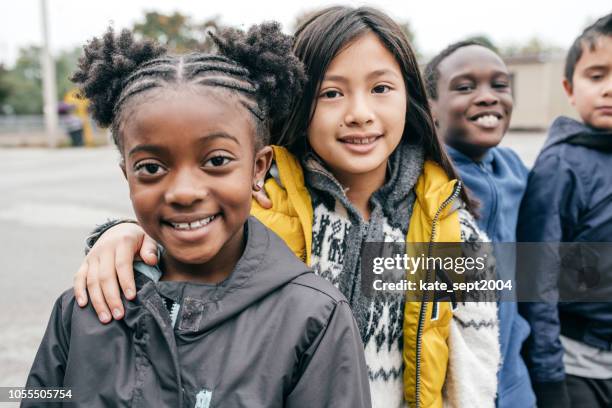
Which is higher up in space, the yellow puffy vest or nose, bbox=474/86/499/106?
nose, bbox=474/86/499/106

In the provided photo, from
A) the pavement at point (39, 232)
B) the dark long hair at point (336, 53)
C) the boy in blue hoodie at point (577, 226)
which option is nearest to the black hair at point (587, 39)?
the boy in blue hoodie at point (577, 226)

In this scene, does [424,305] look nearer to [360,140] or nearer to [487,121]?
[360,140]

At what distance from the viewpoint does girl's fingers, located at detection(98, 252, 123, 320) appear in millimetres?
1323

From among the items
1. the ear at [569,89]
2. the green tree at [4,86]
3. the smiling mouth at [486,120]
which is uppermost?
the green tree at [4,86]

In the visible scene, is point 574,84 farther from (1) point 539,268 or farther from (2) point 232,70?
(2) point 232,70

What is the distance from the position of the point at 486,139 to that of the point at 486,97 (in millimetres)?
156

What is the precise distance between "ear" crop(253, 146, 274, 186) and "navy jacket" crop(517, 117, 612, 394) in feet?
3.73

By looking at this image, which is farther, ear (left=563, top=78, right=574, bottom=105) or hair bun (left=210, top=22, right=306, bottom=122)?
ear (left=563, top=78, right=574, bottom=105)

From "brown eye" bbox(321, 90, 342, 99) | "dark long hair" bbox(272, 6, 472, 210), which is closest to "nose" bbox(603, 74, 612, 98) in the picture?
"dark long hair" bbox(272, 6, 472, 210)

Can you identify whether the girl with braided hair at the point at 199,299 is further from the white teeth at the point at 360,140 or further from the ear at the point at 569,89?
the ear at the point at 569,89

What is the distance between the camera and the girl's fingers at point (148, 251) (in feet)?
4.76

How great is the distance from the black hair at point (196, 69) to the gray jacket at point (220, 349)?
39 centimetres

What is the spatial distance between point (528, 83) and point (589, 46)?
19.7 metres

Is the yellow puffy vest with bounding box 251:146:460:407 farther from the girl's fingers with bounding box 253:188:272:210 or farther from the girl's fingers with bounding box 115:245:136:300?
the girl's fingers with bounding box 115:245:136:300
